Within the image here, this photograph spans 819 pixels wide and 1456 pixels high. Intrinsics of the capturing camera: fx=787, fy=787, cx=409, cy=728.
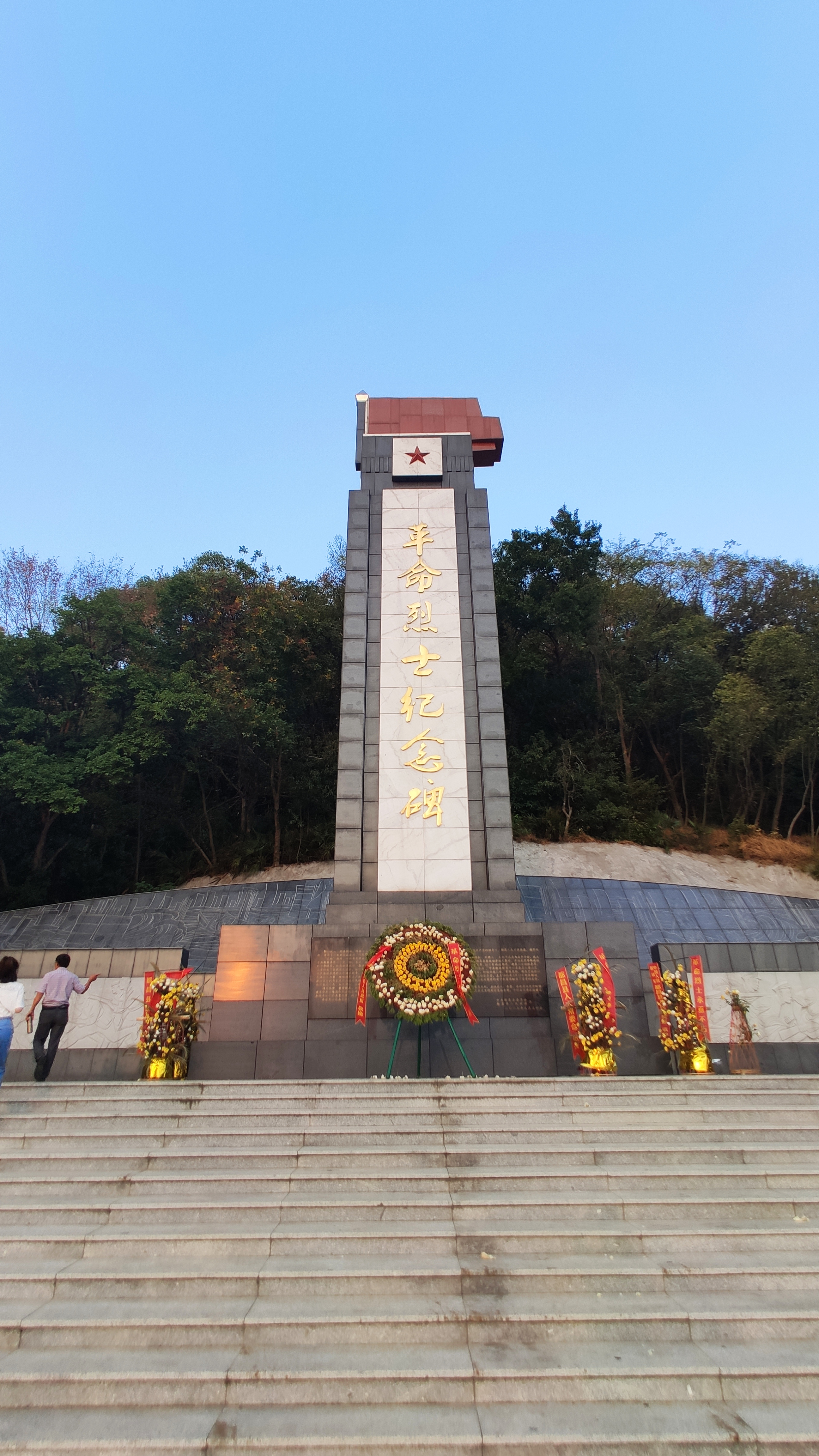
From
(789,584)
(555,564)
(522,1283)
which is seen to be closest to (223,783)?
(555,564)

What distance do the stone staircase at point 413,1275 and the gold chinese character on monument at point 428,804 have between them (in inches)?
182

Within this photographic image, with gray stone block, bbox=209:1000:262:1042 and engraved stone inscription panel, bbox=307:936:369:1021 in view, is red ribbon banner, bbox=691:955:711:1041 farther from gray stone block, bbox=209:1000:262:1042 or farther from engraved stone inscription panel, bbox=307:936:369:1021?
gray stone block, bbox=209:1000:262:1042

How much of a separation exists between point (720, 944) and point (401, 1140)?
6.29 m

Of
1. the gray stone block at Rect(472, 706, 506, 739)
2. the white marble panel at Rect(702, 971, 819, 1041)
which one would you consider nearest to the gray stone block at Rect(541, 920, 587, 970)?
the white marble panel at Rect(702, 971, 819, 1041)

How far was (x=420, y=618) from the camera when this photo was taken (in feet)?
35.6

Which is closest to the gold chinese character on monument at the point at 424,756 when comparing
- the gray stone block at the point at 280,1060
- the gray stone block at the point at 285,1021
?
the gray stone block at the point at 285,1021

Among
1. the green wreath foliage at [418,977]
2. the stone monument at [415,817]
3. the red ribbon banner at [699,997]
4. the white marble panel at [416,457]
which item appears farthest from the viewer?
the white marble panel at [416,457]

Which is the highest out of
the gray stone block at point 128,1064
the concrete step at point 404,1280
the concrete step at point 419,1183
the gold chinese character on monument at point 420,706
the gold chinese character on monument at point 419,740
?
the gold chinese character on monument at point 420,706

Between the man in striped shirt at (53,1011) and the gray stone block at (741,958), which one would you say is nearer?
the man in striped shirt at (53,1011)

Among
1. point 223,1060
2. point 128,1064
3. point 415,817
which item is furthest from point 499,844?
point 128,1064

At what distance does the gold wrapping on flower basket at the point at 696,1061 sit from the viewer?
279 inches

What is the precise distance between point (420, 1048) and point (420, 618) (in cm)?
566

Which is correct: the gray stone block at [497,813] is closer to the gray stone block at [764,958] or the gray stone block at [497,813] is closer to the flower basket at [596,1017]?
the flower basket at [596,1017]

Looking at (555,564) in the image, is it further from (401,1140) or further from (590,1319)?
(590,1319)
